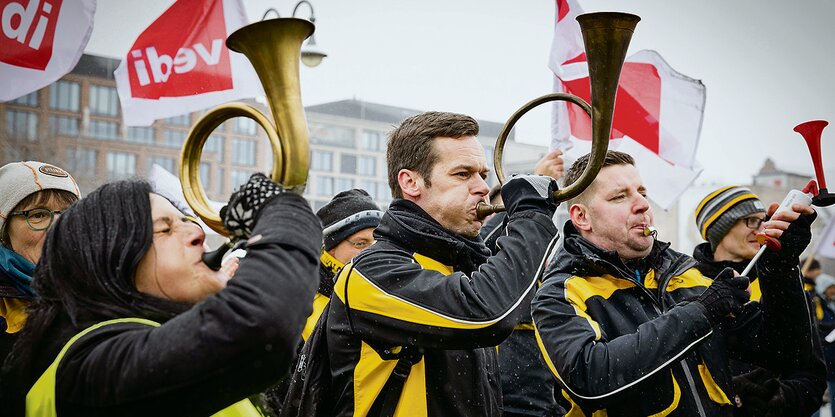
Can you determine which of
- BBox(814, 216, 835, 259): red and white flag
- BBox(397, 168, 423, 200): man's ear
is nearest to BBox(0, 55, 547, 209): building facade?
BBox(814, 216, 835, 259): red and white flag

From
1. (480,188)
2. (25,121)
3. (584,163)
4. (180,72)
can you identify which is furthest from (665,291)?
(25,121)

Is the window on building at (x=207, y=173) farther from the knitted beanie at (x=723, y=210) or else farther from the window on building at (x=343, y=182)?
the knitted beanie at (x=723, y=210)

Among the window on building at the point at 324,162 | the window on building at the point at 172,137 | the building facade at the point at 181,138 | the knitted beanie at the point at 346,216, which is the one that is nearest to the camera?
the knitted beanie at the point at 346,216

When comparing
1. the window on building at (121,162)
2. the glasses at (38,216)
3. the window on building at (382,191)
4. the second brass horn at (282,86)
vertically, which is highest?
the second brass horn at (282,86)

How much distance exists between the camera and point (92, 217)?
7.44ft

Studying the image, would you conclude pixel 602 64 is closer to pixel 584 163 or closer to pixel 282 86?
pixel 584 163

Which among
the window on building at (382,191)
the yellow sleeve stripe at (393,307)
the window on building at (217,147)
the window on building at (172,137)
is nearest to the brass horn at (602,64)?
the yellow sleeve stripe at (393,307)

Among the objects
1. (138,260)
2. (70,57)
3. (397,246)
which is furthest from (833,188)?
(70,57)

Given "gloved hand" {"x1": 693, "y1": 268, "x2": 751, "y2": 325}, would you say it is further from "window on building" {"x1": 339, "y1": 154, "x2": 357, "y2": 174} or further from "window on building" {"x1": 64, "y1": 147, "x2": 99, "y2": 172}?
"window on building" {"x1": 339, "y1": 154, "x2": 357, "y2": 174}

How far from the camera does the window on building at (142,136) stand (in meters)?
71.3

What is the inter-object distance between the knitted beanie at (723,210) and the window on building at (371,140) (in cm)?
7470

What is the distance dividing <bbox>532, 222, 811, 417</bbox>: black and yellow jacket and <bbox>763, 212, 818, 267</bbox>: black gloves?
77 millimetres

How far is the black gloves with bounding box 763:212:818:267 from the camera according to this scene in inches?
145

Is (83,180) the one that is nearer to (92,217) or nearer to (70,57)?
(70,57)
